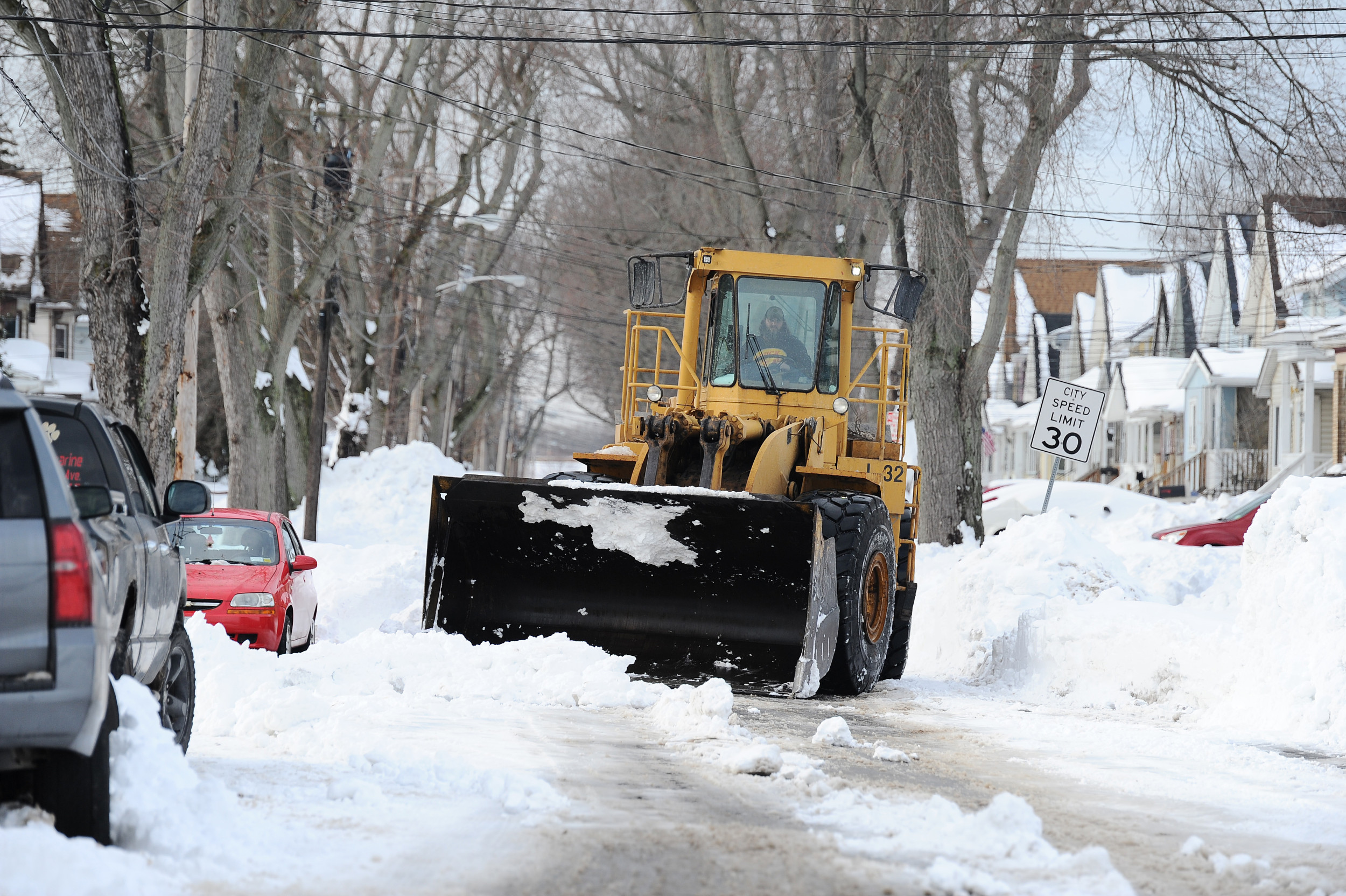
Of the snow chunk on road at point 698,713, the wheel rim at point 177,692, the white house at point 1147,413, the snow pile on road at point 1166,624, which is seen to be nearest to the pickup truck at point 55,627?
the wheel rim at point 177,692

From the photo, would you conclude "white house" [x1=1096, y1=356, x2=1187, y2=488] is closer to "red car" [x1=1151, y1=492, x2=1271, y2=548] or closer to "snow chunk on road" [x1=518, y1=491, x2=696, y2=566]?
"red car" [x1=1151, y1=492, x2=1271, y2=548]

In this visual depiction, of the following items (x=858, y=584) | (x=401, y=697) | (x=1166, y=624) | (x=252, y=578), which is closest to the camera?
(x=401, y=697)

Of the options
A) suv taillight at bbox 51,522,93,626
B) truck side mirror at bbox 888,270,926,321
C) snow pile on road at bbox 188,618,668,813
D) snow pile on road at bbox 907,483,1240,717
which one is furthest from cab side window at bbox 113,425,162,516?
snow pile on road at bbox 907,483,1240,717

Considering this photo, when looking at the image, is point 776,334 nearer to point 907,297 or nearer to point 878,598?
point 907,297

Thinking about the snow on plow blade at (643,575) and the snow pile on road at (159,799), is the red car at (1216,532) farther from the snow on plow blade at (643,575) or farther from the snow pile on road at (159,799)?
the snow pile on road at (159,799)

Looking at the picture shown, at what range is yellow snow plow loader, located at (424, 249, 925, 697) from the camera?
9.73 metres

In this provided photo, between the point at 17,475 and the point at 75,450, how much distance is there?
165cm

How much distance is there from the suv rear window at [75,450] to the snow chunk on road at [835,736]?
3603 millimetres

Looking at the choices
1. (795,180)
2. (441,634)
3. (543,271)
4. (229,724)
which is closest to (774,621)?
(441,634)

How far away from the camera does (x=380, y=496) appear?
109 ft

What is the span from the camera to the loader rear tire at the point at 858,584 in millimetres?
10047

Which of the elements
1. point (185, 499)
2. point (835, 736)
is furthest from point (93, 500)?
point (835, 736)

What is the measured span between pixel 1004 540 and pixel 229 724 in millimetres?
8490

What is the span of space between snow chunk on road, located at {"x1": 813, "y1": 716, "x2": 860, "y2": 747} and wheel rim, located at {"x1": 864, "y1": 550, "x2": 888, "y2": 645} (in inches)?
137
